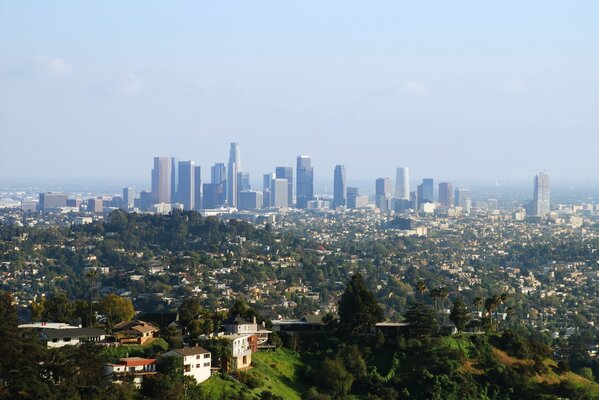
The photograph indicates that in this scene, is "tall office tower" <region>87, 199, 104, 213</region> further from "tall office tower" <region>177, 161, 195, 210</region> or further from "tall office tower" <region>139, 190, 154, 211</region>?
"tall office tower" <region>177, 161, 195, 210</region>

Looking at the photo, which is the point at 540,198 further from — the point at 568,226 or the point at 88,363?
the point at 88,363

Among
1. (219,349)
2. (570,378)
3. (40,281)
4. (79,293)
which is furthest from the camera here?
(40,281)

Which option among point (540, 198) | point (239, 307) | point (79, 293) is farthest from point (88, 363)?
point (540, 198)

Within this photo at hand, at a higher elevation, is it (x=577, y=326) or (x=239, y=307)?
(x=239, y=307)

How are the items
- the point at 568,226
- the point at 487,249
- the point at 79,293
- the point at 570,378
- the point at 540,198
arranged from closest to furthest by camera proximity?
the point at 570,378 < the point at 79,293 < the point at 487,249 < the point at 568,226 < the point at 540,198

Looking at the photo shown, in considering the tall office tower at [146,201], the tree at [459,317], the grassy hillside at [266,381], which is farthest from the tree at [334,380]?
the tall office tower at [146,201]

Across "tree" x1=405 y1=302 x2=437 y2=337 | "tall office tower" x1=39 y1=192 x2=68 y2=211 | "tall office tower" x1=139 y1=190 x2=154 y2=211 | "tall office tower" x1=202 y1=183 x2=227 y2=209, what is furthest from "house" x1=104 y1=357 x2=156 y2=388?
"tall office tower" x1=202 y1=183 x2=227 y2=209

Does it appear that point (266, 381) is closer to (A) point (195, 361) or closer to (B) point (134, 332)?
(A) point (195, 361)
